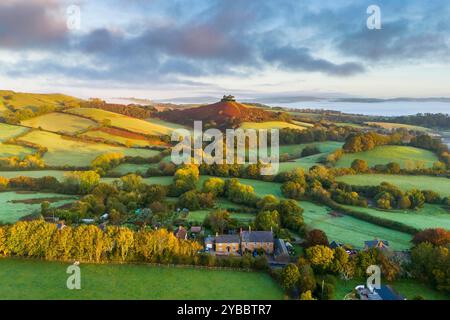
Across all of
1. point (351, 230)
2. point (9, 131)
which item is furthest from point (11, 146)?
point (351, 230)

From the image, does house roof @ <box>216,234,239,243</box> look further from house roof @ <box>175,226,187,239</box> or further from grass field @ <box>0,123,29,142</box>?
grass field @ <box>0,123,29,142</box>

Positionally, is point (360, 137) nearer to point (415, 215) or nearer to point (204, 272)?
point (415, 215)

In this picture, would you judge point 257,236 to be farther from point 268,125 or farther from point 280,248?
point 268,125

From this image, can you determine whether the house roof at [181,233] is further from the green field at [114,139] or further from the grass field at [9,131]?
the grass field at [9,131]

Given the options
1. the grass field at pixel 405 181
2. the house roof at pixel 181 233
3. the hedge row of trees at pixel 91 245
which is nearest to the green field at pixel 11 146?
the hedge row of trees at pixel 91 245

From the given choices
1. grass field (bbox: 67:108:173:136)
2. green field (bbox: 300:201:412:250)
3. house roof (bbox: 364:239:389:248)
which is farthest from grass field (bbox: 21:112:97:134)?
house roof (bbox: 364:239:389:248)

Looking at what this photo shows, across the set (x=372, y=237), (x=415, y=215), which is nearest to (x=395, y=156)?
(x=415, y=215)
